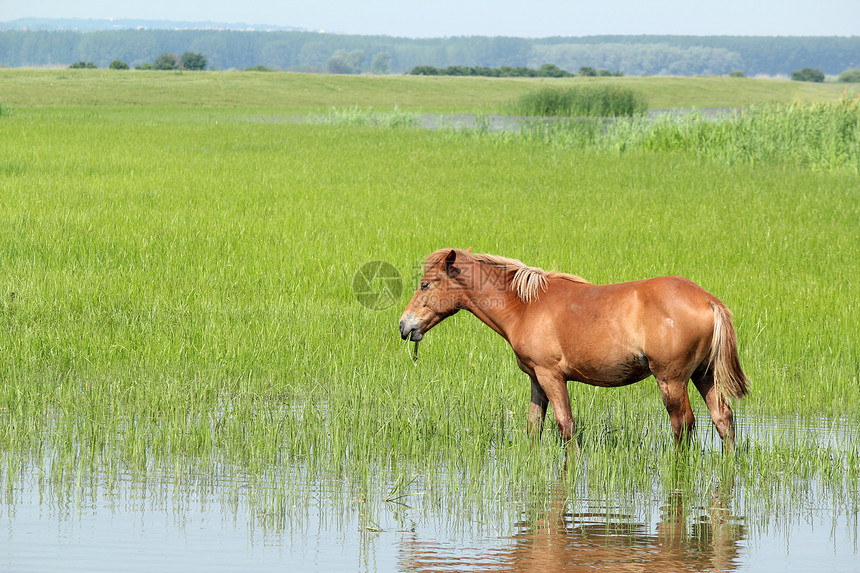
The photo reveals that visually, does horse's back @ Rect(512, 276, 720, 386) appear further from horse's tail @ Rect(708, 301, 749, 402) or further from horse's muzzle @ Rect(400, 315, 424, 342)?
horse's muzzle @ Rect(400, 315, 424, 342)

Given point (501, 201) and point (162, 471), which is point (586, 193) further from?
point (162, 471)

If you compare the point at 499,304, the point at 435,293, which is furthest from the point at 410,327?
the point at 499,304

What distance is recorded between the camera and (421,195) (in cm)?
2005

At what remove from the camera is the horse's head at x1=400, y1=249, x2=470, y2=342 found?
23.7ft

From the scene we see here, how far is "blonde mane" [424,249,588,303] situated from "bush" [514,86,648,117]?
46.1 metres

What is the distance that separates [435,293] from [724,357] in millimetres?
2145

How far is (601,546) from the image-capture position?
527cm

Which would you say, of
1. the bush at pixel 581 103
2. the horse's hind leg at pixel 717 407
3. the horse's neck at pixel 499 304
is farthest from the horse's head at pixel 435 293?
the bush at pixel 581 103

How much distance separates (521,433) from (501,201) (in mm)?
12847

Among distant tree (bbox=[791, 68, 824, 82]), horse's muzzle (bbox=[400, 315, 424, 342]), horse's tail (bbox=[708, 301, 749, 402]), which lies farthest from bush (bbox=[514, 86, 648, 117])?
distant tree (bbox=[791, 68, 824, 82])

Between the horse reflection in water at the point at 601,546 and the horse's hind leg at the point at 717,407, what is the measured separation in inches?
36.9

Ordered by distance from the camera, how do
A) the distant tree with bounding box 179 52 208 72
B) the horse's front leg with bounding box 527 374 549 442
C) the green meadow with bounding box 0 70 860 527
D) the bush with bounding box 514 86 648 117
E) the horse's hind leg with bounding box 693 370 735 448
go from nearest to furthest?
1. the green meadow with bounding box 0 70 860 527
2. the horse's hind leg with bounding box 693 370 735 448
3. the horse's front leg with bounding box 527 374 549 442
4. the bush with bounding box 514 86 648 117
5. the distant tree with bounding box 179 52 208 72

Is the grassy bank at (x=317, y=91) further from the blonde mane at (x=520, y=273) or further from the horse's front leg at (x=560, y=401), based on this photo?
the horse's front leg at (x=560, y=401)


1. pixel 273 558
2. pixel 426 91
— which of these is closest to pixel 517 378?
pixel 273 558
